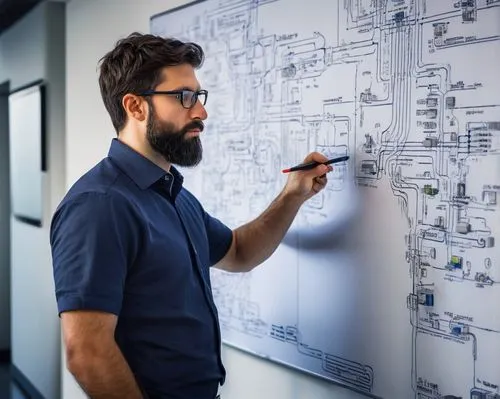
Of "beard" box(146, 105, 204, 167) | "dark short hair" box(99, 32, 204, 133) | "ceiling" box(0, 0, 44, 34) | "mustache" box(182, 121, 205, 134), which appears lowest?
"beard" box(146, 105, 204, 167)

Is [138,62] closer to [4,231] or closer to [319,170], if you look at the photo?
[319,170]

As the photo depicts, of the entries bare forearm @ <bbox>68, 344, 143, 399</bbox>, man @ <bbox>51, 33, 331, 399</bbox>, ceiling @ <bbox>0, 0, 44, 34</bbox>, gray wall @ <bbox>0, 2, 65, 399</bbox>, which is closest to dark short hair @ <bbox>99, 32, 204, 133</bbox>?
man @ <bbox>51, 33, 331, 399</bbox>

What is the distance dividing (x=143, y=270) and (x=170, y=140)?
13.8 inches

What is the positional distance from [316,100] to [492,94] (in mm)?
548

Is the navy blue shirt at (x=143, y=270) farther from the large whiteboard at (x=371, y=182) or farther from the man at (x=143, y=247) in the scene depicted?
the large whiteboard at (x=371, y=182)

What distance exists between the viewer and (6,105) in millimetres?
5070

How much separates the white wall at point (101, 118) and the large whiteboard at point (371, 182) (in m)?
0.07

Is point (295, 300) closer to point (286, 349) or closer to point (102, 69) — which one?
point (286, 349)

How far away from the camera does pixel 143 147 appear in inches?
67.0

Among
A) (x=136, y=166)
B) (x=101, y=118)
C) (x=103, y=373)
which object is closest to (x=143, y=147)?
(x=136, y=166)

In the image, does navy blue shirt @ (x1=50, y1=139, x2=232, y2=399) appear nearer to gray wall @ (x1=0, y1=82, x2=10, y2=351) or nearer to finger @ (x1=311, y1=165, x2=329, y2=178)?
finger @ (x1=311, y1=165, x2=329, y2=178)

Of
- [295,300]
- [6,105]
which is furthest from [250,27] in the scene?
[6,105]

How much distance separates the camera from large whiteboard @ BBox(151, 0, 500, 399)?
4.60ft

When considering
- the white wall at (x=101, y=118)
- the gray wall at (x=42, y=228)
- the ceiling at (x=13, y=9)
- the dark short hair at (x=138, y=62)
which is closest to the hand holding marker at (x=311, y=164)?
the dark short hair at (x=138, y=62)
